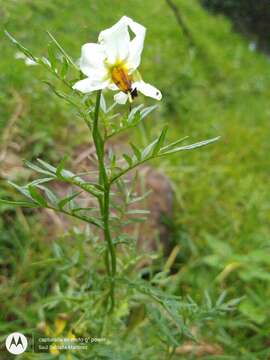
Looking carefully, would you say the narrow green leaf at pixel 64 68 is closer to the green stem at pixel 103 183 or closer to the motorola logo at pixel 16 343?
the green stem at pixel 103 183

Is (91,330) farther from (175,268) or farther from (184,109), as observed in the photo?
(184,109)

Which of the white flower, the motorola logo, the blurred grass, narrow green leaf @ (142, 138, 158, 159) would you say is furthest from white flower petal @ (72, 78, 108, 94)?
the motorola logo

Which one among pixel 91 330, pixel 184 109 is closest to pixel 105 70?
pixel 91 330

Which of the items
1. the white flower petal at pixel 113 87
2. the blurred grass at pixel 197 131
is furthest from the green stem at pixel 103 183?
the blurred grass at pixel 197 131

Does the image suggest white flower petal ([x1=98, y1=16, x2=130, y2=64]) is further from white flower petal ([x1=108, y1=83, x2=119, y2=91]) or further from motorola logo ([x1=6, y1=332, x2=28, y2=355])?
motorola logo ([x1=6, y1=332, x2=28, y2=355])

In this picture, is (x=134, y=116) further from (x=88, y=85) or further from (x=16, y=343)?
(x=16, y=343)
